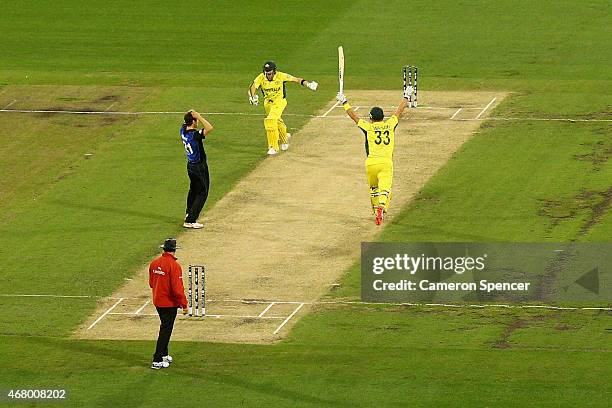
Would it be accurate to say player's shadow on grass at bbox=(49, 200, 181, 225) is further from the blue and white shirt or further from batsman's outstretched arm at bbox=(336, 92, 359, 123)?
batsman's outstretched arm at bbox=(336, 92, 359, 123)

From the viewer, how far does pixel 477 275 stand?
3662 centimetres

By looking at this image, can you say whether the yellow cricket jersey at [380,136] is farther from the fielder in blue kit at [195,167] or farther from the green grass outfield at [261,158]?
the fielder in blue kit at [195,167]

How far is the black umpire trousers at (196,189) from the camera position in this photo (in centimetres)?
4025

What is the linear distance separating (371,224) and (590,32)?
21.4 metres

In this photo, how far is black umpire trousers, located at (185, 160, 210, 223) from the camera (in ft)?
132

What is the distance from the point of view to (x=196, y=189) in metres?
40.3

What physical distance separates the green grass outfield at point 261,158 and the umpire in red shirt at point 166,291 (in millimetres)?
591

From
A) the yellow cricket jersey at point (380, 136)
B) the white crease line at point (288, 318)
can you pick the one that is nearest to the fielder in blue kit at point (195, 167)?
the yellow cricket jersey at point (380, 136)

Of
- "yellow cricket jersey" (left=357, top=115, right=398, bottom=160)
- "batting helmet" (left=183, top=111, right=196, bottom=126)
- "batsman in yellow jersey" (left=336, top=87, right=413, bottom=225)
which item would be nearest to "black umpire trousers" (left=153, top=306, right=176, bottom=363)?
"batsman in yellow jersey" (left=336, top=87, right=413, bottom=225)

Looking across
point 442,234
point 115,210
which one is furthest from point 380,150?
point 115,210

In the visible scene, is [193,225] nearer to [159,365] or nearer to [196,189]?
[196,189]

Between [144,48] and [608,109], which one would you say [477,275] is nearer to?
[608,109]

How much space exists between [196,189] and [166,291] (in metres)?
9.15

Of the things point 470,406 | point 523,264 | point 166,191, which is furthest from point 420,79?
point 470,406
